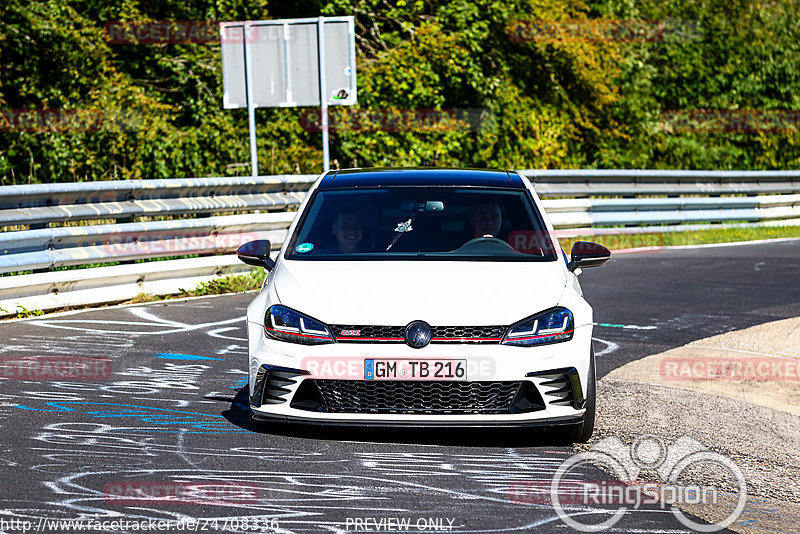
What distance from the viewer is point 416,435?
629 cm

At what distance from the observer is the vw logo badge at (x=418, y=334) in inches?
227

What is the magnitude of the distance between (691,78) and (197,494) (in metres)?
31.8

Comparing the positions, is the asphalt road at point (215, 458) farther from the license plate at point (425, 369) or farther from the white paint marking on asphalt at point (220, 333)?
the license plate at point (425, 369)

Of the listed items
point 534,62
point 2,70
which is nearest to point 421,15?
point 534,62

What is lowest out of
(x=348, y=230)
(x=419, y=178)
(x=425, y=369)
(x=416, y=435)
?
(x=416, y=435)

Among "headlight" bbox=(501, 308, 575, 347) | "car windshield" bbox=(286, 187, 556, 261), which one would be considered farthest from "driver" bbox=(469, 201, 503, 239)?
"headlight" bbox=(501, 308, 575, 347)

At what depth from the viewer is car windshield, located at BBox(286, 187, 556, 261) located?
668 cm

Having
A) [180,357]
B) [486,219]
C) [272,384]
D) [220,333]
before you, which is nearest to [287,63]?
[220,333]

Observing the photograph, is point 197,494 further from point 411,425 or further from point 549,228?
point 549,228

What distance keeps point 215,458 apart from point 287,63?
41.3 ft

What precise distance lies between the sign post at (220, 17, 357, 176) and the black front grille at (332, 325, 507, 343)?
11.8 metres

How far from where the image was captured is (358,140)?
2456cm

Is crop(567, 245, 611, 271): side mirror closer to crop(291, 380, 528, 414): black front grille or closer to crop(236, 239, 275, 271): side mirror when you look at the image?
crop(291, 380, 528, 414): black front grille

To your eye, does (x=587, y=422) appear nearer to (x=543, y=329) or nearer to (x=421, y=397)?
(x=543, y=329)
